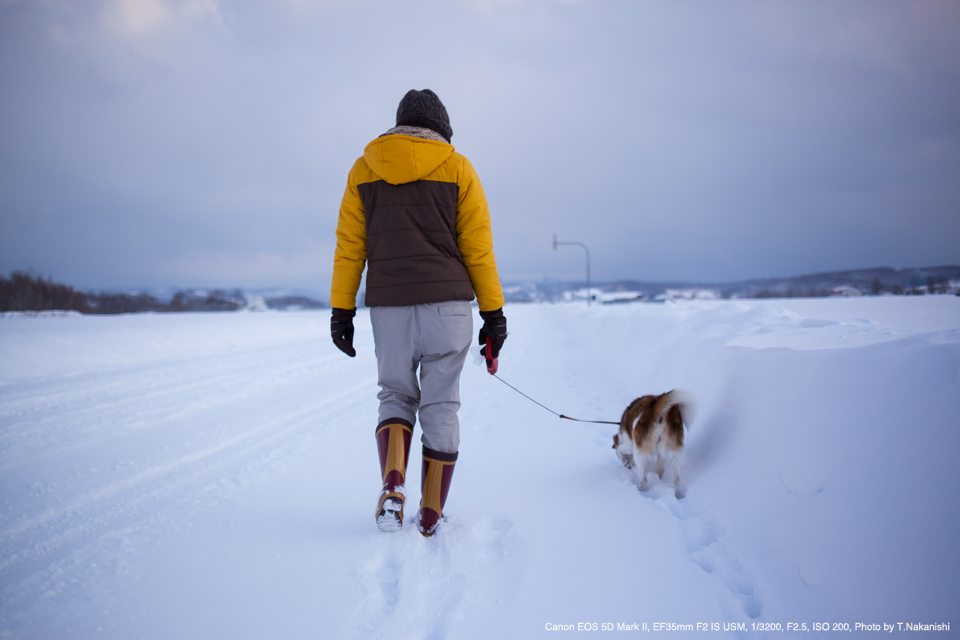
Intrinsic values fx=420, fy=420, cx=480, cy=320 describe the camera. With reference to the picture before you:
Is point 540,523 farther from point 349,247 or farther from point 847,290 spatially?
point 847,290

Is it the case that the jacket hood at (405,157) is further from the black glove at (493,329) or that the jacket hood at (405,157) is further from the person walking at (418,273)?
the black glove at (493,329)

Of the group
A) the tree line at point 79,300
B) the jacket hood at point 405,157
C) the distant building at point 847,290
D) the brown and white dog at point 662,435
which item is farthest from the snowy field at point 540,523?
the tree line at point 79,300

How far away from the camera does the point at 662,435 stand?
8.87 ft

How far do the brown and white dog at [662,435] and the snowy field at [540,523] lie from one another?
15 cm

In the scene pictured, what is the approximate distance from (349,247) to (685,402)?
7.45ft

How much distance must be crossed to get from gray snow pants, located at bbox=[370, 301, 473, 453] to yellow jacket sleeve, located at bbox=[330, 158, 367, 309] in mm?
253

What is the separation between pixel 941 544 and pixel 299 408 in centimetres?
495

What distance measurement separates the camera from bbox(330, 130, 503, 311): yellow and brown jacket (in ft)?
6.78

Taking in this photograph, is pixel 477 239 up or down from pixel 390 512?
up

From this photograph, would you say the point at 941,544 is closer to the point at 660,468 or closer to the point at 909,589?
the point at 909,589

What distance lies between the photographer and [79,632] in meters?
1.54

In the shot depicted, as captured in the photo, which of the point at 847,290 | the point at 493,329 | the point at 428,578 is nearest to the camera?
the point at 428,578

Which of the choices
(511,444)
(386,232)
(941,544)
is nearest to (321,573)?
(386,232)

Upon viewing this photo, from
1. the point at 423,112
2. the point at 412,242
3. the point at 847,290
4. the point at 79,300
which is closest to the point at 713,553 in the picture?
the point at 412,242
